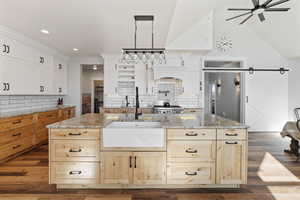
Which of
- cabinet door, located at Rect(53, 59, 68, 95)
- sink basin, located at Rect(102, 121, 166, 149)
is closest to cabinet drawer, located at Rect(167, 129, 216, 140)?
sink basin, located at Rect(102, 121, 166, 149)

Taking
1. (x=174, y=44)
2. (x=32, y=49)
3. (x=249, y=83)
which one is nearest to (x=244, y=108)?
(x=249, y=83)

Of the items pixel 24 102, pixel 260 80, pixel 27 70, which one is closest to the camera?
Result: pixel 27 70

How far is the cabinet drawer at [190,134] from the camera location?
2340 mm

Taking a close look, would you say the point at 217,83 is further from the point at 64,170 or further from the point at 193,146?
the point at 64,170

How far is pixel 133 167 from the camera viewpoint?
7.68 ft

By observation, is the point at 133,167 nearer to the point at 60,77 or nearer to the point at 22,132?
the point at 22,132

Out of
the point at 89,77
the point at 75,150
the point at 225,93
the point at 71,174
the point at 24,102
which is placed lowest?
the point at 71,174

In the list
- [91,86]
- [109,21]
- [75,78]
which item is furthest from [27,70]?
[91,86]

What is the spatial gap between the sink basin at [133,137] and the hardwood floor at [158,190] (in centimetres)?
57

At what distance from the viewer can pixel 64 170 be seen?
235 centimetres

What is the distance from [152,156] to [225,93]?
6600mm

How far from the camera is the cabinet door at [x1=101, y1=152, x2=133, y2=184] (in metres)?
2.33

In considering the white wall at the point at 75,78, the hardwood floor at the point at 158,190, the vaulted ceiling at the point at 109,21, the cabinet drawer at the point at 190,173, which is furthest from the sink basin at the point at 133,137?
the white wall at the point at 75,78

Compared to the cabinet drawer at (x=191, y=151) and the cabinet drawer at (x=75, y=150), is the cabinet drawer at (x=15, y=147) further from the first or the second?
the cabinet drawer at (x=191, y=151)
